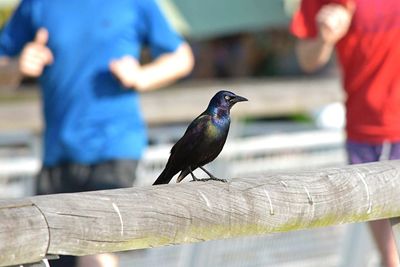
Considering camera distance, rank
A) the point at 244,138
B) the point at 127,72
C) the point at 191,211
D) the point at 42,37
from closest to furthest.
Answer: the point at 191,211 → the point at 127,72 → the point at 42,37 → the point at 244,138

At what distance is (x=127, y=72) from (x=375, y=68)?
3.64 feet

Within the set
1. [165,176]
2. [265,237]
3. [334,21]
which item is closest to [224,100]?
[165,176]

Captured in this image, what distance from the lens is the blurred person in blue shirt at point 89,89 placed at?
578 cm

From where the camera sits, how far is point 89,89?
19.0 feet

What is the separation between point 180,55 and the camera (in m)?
6.07

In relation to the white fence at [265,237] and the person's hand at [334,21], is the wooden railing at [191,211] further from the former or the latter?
the white fence at [265,237]

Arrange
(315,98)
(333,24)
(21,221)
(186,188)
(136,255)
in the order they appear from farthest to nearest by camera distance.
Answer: (315,98) → (136,255) → (333,24) → (186,188) → (21,221)

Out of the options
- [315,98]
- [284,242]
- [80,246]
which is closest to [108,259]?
[284,242]

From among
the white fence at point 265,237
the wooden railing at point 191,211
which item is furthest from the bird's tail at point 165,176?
the white fence at point 265,237

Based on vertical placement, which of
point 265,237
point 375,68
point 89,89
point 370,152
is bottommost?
point 265,237

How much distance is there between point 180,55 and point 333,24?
98 cm

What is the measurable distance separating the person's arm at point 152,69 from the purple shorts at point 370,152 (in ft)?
3.08

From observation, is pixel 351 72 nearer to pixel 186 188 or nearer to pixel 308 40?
pixel 308 40

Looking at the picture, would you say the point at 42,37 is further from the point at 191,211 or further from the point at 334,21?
the point at 191,211
